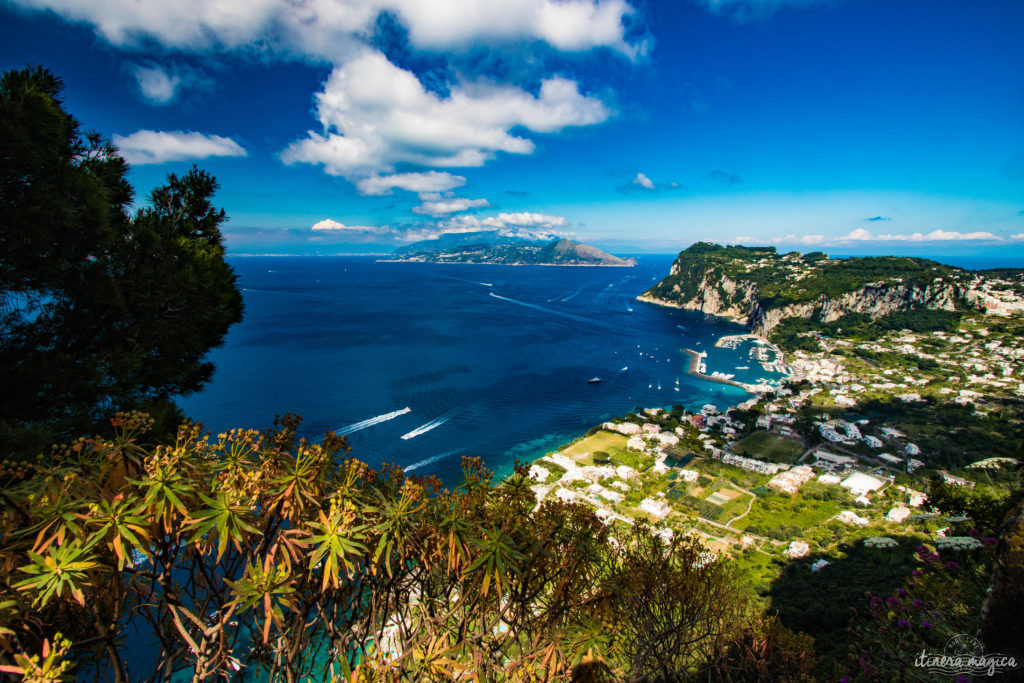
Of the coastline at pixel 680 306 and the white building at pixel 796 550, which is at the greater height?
the coastline at pixel 680 306

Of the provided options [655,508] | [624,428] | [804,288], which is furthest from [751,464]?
[804,288]

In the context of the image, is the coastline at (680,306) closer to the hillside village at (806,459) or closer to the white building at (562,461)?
the hillside village at (806,459)

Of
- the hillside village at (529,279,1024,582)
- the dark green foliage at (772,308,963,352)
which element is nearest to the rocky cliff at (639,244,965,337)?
the dark green foliage at (772,308,963,352)

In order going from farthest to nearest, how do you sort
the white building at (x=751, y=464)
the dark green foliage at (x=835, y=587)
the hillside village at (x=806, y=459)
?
the white building at (x=751, y=464) < the hillside village at (x=806, y=459) < the dark green foliage at (x=835, y=587)

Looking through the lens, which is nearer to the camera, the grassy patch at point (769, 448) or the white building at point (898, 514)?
the white building at point (898, 514)

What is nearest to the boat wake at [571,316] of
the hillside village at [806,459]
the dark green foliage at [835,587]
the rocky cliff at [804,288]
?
the hillside village at [806,459]

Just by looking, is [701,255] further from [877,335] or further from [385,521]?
[385,521]

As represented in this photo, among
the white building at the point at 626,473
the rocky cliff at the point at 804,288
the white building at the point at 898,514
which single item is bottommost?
the white building at the point at 626,473
